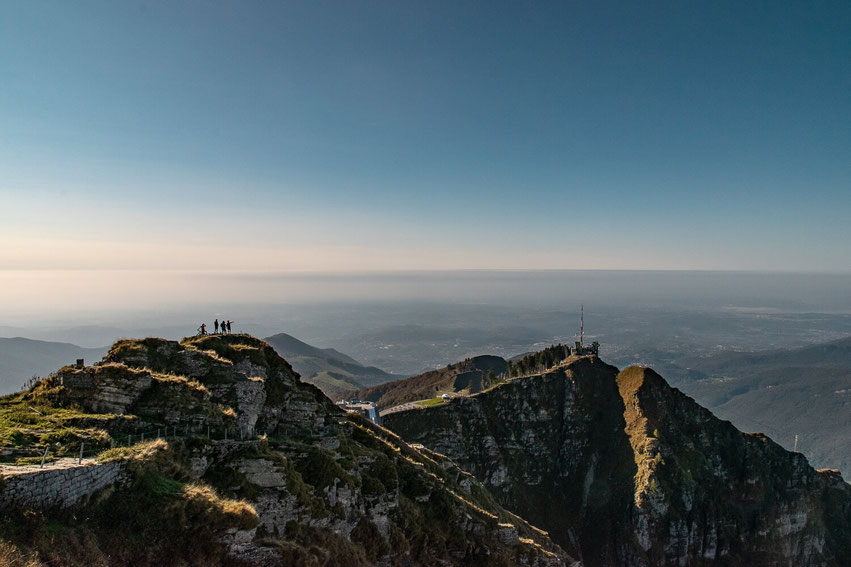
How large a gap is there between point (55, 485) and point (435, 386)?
14815 centimetres

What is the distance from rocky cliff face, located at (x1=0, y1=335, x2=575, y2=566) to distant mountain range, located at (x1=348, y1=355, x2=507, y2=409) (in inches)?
3925

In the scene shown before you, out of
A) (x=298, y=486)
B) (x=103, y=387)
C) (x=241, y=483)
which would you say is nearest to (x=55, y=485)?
(x=241, y=483)

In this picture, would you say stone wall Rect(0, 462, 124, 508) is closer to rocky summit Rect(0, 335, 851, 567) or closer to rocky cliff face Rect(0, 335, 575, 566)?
rocky summit Rect(0, 335, 851, 567)

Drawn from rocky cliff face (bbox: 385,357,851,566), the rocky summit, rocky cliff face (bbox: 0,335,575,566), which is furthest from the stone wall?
rocky cliff face (bbox: 385,357,851,566)

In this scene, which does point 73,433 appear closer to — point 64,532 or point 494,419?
point 64,532

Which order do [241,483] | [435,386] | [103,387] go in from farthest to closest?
[435,386]
[103,387]
[241,483]

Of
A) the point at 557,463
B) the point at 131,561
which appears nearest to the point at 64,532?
the point at 131,561

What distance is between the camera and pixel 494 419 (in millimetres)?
99562

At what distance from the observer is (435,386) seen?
159750 millimetres

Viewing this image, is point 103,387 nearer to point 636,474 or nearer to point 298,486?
point 298,486

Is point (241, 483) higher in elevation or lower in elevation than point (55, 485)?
lower

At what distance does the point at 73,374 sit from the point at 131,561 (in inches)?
582

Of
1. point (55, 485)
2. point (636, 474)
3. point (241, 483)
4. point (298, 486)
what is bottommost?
point (636, 474)

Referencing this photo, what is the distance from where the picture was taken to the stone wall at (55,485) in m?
15.4
